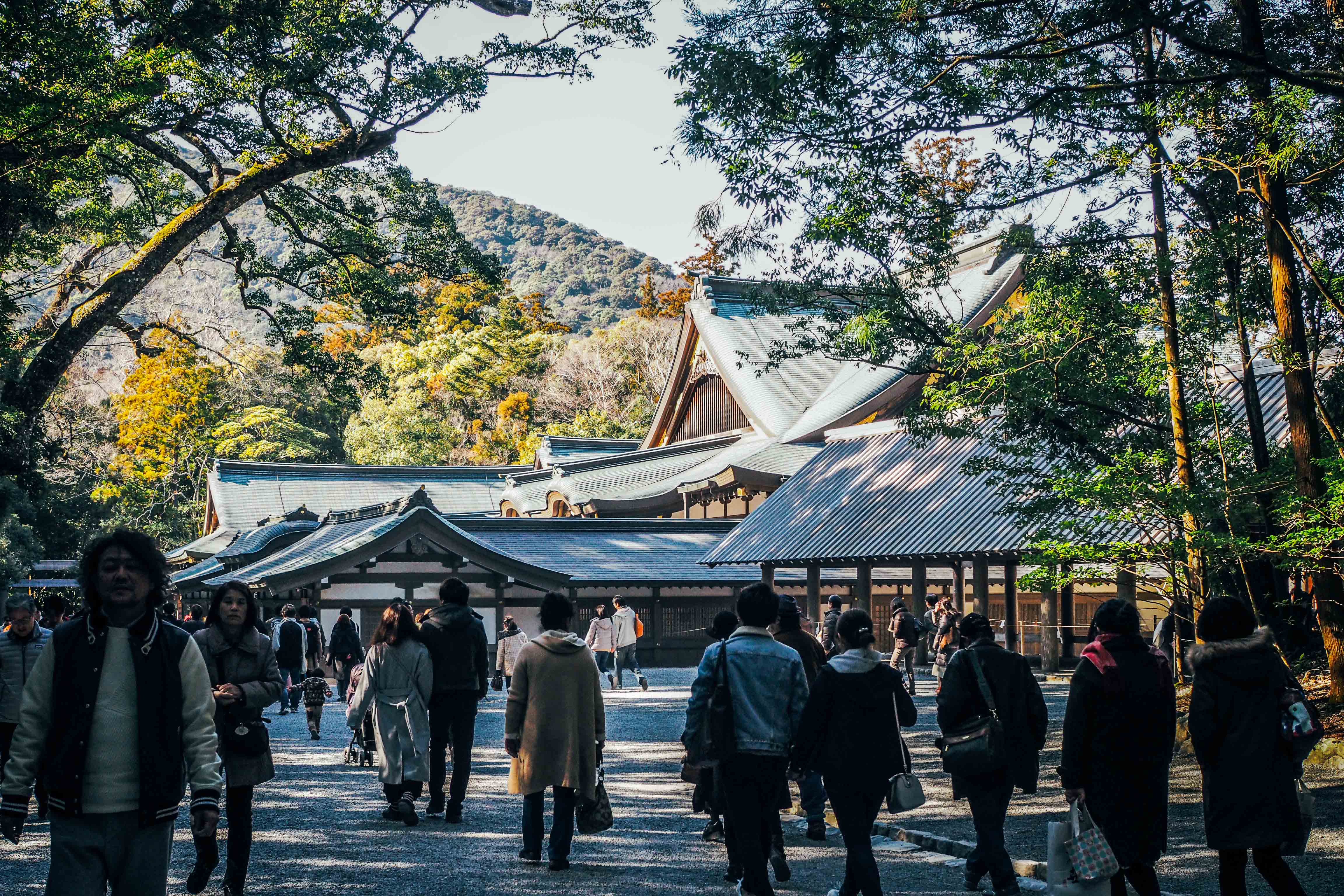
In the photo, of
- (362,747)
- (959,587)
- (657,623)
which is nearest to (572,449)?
(657,623)

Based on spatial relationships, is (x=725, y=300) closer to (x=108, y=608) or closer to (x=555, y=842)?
(x=555, y=842)

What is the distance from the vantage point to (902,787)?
5980 mm

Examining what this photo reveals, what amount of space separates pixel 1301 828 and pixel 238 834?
493cm

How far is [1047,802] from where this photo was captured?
931cm

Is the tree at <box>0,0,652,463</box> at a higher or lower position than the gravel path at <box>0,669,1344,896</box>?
higher

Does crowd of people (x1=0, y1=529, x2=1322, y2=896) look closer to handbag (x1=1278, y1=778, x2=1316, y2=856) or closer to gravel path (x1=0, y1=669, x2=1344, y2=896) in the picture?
handbag (x1=1278, y1=778, x2=1316, y2=856)

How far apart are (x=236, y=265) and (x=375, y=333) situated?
161 ft

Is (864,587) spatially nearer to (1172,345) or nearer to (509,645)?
(509,645)

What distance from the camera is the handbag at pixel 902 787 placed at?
19.3 feet

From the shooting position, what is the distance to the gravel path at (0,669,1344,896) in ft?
21.9

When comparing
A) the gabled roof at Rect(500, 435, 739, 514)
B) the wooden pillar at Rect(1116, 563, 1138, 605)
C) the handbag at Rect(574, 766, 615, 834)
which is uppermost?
the gabled roof at Rect(500, 435, 739, 514)

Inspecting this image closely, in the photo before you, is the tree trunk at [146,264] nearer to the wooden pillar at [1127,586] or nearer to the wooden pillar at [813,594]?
the wooden pillar at [1127,586]

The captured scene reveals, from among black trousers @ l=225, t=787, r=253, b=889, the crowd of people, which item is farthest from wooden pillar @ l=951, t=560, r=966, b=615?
black trousers @ l=225, t=787, r=253, b=889

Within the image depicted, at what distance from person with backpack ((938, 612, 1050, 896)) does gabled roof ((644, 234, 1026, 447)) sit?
69.2 feet
